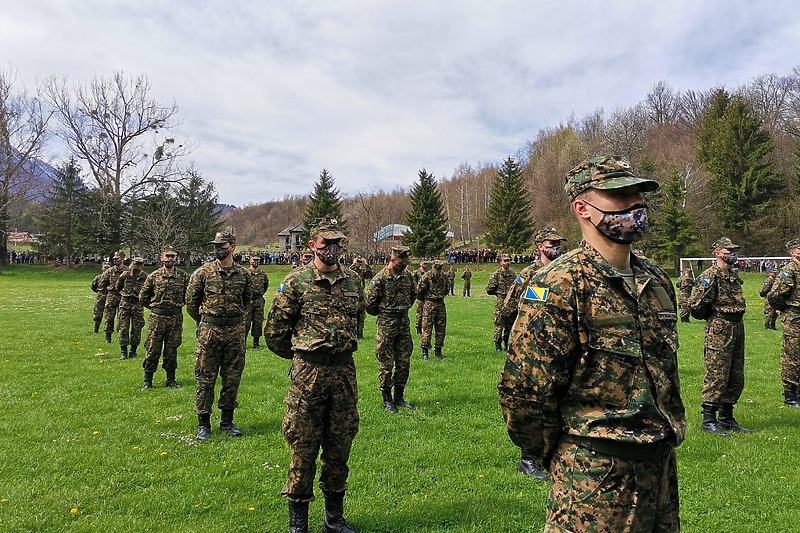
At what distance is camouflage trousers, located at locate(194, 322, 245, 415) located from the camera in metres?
6.93

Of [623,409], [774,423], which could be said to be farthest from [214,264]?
[774,423]

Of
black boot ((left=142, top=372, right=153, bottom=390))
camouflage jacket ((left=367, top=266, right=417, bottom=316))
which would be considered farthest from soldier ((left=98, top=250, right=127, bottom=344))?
camouflage jacket ((left=367, top=266, right=417, bottom=316))

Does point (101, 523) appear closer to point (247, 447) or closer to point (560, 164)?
point (247, 447)

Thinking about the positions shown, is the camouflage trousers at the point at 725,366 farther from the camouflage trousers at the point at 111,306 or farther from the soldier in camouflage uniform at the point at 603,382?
the camouflage trousers at the point at 111,306

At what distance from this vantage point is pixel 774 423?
735 cm

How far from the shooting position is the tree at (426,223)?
2267 inches

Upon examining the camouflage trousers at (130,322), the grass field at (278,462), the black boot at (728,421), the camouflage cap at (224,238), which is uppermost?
the camouflage cap at (224,238)

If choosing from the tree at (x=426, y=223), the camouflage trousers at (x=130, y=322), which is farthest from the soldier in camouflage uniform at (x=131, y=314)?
the tree at (x=426, y=223)

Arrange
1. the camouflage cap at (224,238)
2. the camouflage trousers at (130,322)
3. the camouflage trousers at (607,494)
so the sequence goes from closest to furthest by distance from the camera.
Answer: the camouflage trousers at (607,494) < the camouflage cap at (224,238) < the camouflage trousers at (130,322)

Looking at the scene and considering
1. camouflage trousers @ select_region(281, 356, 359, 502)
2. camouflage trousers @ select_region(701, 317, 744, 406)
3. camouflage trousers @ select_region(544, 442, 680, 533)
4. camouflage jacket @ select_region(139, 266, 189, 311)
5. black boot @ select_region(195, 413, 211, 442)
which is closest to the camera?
camouflage trousers @ select_region(544, 442, 680, 533)

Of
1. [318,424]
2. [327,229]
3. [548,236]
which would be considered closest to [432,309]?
[548,236]

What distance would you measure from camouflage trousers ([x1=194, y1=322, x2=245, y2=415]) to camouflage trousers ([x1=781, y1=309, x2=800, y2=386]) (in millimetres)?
8531

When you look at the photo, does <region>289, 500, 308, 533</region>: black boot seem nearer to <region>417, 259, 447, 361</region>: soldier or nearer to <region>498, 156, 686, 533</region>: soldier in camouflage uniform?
<region>498, 156, 686, 533</region>: soldier in camouflage uniform

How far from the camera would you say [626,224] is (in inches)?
102
